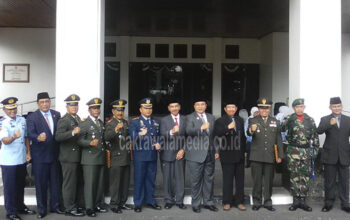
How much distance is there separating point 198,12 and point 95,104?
7.06 metres

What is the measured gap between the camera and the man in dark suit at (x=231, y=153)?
5.35m

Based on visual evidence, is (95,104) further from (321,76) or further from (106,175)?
(321,76)

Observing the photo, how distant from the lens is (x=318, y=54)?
6129mm

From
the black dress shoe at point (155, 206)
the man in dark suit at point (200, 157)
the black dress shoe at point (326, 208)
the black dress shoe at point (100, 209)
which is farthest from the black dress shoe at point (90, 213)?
the black dress shoe at point (326, 208)

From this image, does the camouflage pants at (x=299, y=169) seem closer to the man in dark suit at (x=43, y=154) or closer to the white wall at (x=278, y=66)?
the man in dark suit at (x=43, y=154)

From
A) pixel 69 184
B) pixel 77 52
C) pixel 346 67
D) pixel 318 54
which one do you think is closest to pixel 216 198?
pixel 69 184

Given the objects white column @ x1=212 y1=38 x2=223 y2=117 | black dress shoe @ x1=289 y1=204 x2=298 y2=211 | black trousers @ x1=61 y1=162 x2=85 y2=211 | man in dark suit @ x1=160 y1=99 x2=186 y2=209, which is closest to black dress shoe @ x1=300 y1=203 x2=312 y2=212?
black dress shoe @ x1=289 y1=204 x2=298 y2=211

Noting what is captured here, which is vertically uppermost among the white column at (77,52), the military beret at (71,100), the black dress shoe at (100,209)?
the white column at (77,52)

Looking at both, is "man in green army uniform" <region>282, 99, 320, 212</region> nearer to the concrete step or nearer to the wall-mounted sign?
the concrete step

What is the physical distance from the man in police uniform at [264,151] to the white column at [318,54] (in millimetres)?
1088

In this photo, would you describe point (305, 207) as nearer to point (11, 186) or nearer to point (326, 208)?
point (326, 208)

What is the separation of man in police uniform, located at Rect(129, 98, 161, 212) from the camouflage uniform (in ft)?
7.28

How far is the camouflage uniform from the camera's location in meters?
5.39

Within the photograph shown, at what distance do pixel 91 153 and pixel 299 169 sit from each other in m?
3.38
